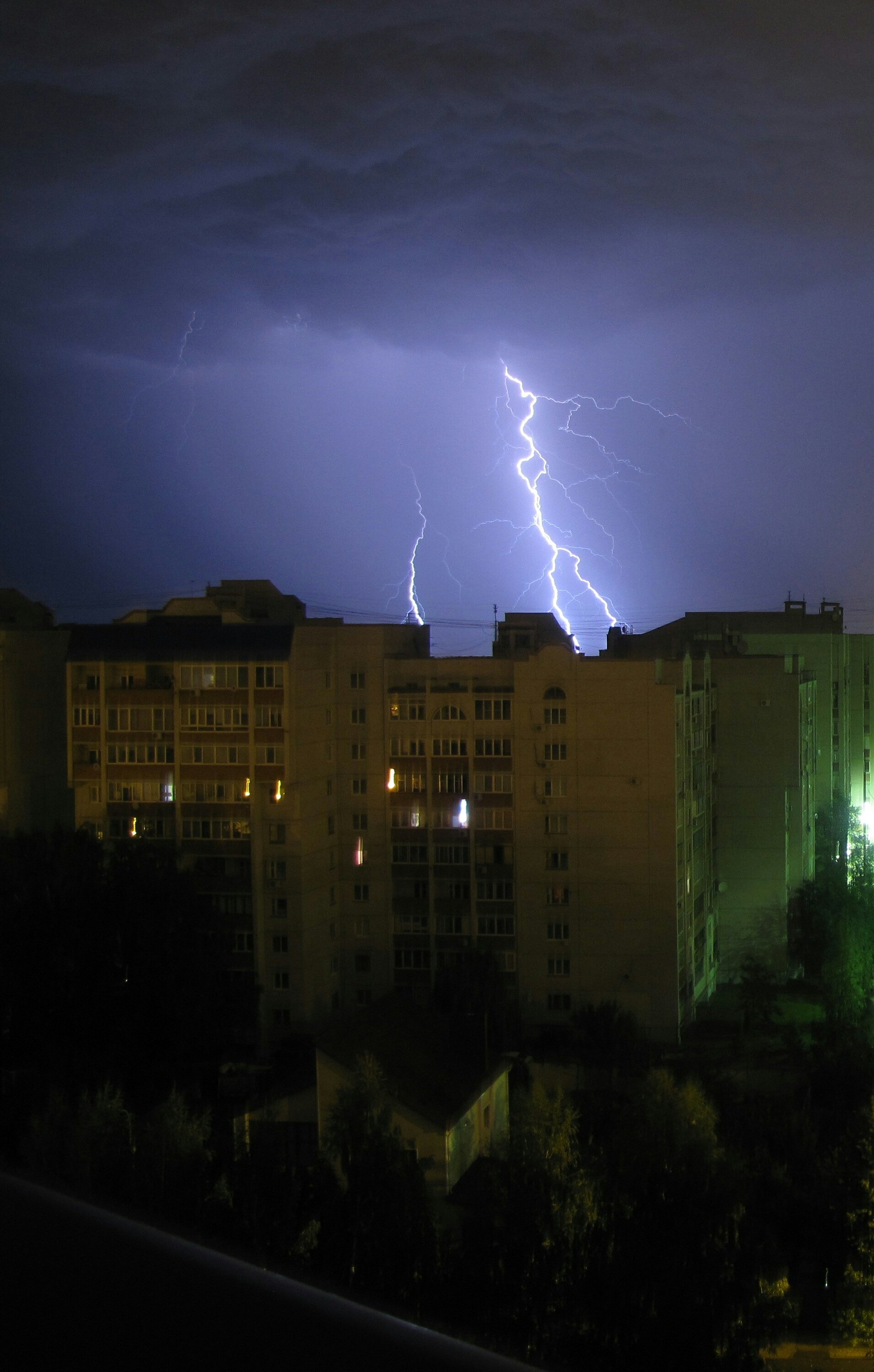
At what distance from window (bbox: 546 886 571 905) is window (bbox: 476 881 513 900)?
50 centimetres

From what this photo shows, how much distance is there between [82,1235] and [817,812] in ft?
67.0

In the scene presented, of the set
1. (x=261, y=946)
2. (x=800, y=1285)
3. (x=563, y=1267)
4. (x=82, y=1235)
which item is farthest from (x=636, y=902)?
(x=82, y=1235)

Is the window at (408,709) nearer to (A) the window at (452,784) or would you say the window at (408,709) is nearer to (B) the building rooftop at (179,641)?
(A) the window at (452,784)

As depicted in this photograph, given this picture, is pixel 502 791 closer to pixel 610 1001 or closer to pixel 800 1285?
pixel 610 1001

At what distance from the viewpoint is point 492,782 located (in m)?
15.2

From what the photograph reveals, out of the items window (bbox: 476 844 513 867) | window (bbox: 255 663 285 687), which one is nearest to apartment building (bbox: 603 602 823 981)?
window (bbox: 476 844 513 867)

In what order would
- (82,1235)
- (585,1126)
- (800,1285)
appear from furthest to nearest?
1. (585,1126)
2. (800,1285)
3. (82,1235)

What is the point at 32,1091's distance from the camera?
10.1 meters

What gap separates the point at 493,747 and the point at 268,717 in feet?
9.83

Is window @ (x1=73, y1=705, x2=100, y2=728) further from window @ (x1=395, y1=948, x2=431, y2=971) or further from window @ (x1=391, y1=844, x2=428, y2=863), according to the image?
window @ (x1=395, y1=948, x2=431, y2=971)

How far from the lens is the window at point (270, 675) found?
14562 mm

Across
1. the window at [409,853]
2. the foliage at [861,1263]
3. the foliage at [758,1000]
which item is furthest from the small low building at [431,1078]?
the foliage at [758,1000]

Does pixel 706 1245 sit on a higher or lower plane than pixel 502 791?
lower

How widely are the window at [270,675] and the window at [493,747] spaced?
2.72 metres
